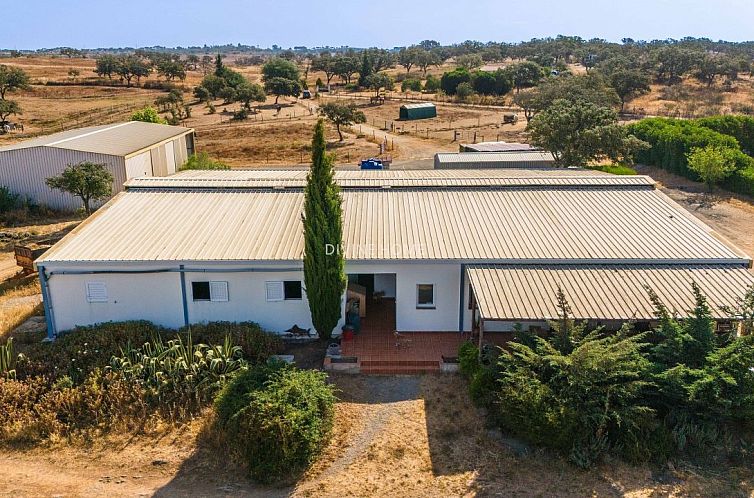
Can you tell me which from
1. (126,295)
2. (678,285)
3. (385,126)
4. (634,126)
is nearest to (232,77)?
(385,126)

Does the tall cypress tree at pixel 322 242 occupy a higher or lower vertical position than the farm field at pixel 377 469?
higher

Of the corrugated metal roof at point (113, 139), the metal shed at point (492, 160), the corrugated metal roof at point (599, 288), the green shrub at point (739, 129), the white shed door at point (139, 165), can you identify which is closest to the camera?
the corrugated metal roof at point (599, 288)

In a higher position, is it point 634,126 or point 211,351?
point 634,126

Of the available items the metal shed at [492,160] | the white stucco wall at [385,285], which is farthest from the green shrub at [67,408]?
the metal shed at [492,160]

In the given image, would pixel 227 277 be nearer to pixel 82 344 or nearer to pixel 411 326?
pixel 82 344

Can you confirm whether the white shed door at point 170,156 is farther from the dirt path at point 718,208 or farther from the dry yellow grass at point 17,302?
the dirt path at point 718,208

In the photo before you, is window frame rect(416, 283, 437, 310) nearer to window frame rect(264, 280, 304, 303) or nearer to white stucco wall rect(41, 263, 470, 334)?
white stucco wall rect(41, 263, 470, 334)
